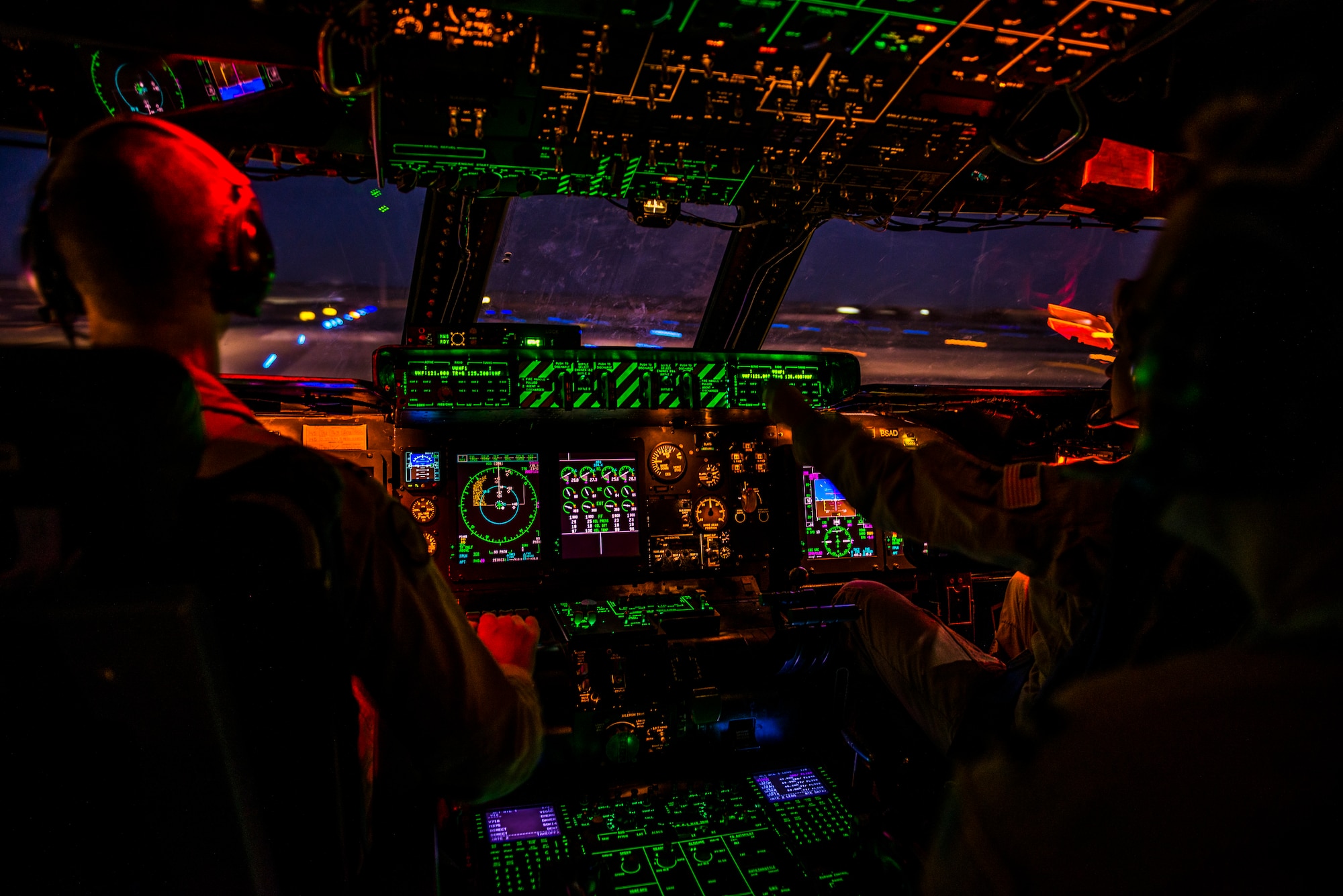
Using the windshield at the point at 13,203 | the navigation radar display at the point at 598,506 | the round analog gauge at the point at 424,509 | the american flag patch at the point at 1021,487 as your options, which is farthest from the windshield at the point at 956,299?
the windshield at the point at 13,203

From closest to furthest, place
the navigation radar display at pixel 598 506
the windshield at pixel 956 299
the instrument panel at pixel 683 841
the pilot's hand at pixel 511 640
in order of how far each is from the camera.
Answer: the pilot's hand at pixel 511 640
the instrument panel at pixel 683 841
the navigation radar display at pixel 598 506
the windshield at pixel 956 299

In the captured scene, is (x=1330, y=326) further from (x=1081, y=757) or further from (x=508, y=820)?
(x=508, y=820)

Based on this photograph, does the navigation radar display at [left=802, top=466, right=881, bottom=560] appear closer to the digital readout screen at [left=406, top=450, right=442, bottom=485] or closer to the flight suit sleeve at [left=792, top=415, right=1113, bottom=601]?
the flight suit sleeve at [left=792, top=415, right=1113, bottom=601]

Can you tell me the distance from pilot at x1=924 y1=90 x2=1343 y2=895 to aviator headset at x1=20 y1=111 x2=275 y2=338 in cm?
92

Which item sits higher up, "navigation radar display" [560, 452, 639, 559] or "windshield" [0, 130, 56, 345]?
"windshield" [0, 130, 56, 345]

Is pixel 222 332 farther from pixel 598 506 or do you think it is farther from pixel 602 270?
pixel 602 270

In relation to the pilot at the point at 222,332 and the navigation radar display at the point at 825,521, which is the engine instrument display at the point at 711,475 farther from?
the pilot at the point at 222,332

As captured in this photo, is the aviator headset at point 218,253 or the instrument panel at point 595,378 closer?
the aviator headset at point 218,253

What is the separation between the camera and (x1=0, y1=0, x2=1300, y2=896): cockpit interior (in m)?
1.43

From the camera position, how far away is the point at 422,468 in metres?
2.35

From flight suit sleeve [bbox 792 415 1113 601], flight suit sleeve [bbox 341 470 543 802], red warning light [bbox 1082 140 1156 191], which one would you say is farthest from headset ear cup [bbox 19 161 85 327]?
red warning light [bbox 1082 140 1156 191]

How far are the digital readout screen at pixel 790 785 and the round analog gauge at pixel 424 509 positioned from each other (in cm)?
138

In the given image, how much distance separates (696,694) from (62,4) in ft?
7.17

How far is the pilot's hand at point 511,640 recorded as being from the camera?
117 centimetres
